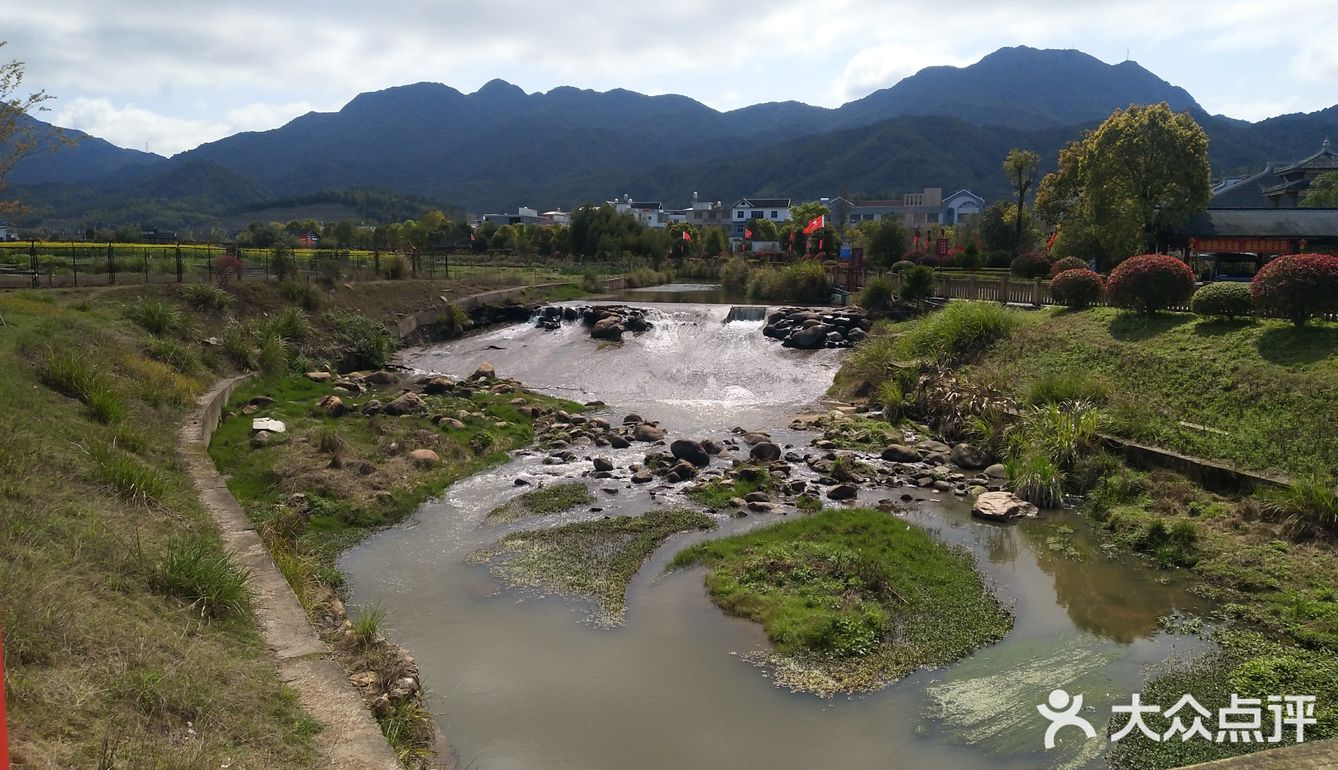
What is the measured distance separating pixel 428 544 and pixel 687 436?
24.1 feet

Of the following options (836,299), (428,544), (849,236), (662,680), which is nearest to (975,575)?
(662,680)

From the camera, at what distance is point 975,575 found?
32.9 feet

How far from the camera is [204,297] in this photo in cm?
2323

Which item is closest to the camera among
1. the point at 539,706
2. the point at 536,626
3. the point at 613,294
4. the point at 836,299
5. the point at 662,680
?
the point at 539,706

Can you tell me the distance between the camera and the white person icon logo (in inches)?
266

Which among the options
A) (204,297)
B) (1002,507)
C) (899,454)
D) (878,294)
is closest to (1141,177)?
(878,294)

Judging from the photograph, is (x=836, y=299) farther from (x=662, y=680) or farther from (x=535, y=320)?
(x=662, y=680)

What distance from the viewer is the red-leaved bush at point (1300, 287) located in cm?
1453

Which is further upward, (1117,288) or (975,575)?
(1117,288)

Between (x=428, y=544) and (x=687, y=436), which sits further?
(x=687, y=436)

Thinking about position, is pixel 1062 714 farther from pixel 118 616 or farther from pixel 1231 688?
pixel 118 616

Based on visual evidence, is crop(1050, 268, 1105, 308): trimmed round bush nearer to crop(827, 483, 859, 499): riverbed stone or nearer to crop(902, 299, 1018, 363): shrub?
crop(902, 299, 1018, 363): shrub

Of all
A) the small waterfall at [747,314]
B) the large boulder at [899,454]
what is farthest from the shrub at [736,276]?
the large boulder at [899,454]

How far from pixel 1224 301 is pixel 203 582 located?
17.9 m
